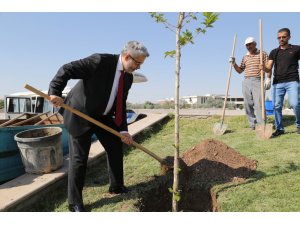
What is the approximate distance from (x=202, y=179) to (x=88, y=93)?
186 centimetres

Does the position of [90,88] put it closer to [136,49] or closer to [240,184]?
[136,49]

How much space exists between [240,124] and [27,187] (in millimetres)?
5838

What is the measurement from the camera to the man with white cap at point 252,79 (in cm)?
667

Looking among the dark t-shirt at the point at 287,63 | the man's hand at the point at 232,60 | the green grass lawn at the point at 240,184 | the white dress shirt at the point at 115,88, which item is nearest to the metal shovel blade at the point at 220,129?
the green grass lawn at the point at 240,184

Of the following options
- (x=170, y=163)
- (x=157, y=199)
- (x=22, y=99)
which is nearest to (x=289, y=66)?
(x=170, y=163)

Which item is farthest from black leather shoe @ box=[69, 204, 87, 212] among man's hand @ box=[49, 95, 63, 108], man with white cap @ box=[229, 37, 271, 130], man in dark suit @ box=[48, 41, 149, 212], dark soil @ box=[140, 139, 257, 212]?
man with white cap @ box=[229, 37, 271, 130]

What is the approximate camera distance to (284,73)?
20.1 feet

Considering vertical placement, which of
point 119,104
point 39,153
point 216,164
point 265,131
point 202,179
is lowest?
point 202,179

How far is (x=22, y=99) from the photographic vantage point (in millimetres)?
9328

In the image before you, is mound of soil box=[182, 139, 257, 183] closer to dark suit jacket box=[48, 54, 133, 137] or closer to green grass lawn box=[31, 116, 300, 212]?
green grass lawn box=[31, 116, 300, 212]

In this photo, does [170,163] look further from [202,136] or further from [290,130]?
[290,130]

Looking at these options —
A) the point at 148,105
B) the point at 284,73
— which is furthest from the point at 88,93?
the point at 148,105

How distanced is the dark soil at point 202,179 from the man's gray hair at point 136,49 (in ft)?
5.44

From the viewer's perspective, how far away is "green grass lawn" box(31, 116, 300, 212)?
3.31 metres
